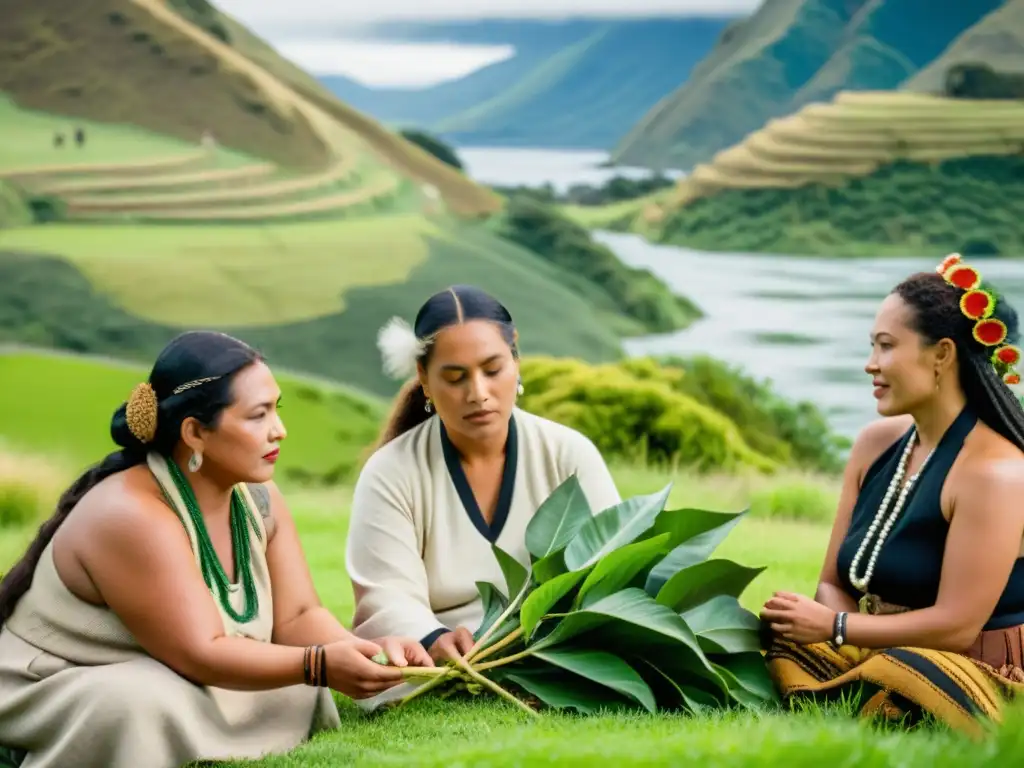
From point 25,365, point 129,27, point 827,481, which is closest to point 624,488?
point 827,481

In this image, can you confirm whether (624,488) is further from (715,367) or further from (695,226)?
(695,226)

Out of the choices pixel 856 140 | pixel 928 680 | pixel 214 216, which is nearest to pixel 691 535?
pixel 928 680

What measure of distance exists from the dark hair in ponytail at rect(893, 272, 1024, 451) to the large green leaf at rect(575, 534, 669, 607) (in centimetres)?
81

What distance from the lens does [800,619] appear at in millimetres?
3357

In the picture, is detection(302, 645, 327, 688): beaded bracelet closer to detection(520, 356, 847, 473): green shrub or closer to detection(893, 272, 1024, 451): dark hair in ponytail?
detection(893, 272, 1024, 451): dark hair in ponytail

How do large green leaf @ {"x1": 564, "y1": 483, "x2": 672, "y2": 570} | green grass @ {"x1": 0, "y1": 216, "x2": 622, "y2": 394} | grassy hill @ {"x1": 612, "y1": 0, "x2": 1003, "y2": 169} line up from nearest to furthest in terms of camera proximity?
large green leaf @ {"x1": 564, "y1": 483, "x2": 672, "y2": 570}, green grass @ {"x1": 0, "y1": 216, "x2": 622, "y2": 394}, grassy hill @ {"x1": 612, "y1": 0, "x2": 1003, "y2": 169}

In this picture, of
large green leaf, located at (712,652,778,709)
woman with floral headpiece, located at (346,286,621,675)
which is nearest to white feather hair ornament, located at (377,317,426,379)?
woman with floral headpiece, located at (346,286,621,675)

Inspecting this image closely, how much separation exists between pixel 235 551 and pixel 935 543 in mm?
1669

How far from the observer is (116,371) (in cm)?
875

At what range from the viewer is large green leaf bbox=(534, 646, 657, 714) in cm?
331

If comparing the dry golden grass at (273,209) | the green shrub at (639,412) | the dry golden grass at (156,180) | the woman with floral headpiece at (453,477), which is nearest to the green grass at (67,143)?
the dry golden grass at (156,180)

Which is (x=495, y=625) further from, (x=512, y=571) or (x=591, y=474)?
(x=591, y=474)

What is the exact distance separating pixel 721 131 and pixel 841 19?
138 centimetres

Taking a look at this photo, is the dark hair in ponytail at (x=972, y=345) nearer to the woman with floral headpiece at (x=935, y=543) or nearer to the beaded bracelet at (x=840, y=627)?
the woman with floral headpiece at (x=935, y=543)
